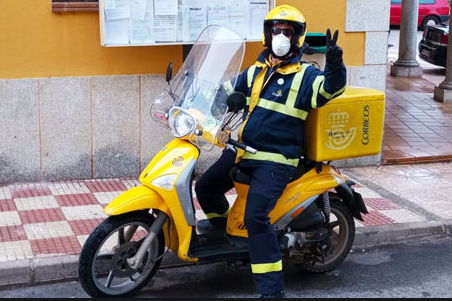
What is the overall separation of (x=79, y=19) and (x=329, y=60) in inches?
136

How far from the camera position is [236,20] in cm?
768

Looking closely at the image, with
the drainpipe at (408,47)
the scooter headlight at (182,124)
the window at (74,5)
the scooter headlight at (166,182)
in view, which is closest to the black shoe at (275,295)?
the scooter headlight at (166,182)

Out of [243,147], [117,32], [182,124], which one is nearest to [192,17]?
[117,32]

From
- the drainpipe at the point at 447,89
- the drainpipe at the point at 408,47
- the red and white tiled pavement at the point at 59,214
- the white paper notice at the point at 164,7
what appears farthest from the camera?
the drainpipe at the point at 408,47

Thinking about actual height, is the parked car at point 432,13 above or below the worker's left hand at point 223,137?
above

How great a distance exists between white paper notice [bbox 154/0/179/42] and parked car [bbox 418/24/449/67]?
28.7 ft

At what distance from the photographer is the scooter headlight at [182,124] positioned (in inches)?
189

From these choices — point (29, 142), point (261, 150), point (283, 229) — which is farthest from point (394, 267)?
point (29, 142)

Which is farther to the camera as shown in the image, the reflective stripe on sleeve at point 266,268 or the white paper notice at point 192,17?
the white paper notice at point 192,17

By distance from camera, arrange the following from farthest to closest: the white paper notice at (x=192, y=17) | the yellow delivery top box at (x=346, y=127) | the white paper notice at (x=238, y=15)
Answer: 1. the white paper notice at (x=238, y=15)
2. the white paper notice at (x=192, y=17)
3. the yellow delivery top box at (x=346, y=127)

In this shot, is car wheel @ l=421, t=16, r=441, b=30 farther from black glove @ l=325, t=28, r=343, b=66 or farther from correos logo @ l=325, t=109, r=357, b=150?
black glove @ l=325, t=28, r=343, b=66

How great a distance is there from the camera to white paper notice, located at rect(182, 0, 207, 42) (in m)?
7.49

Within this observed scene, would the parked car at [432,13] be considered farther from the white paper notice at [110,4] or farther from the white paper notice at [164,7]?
the white paper notice at [110,4]

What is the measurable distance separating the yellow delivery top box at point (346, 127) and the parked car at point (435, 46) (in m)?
10.0
